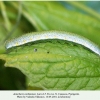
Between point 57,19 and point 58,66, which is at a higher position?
point 57,19

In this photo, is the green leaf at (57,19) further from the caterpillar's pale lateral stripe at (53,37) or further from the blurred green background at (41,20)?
the caterpillar's pale lateral stripe at (53,37)

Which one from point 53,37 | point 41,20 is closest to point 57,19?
point 41,20

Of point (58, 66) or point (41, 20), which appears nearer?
point (58, 66)

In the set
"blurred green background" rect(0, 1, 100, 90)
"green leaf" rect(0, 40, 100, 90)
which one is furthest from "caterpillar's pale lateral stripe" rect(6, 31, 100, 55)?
"blurred green background" rect(0, 1, 100, 90)

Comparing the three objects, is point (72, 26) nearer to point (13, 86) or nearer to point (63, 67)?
point (13, 86)

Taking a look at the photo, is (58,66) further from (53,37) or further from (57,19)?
(57,19)
